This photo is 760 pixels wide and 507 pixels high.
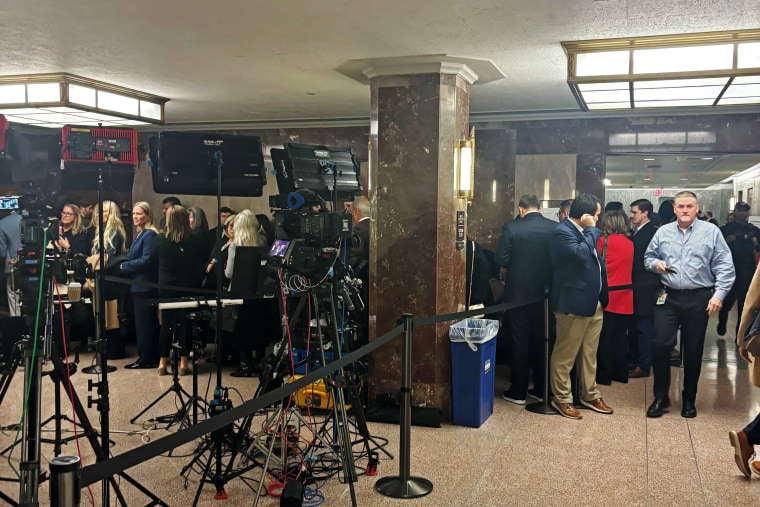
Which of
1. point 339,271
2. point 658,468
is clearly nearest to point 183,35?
point 339,271

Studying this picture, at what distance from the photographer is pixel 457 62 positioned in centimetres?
489

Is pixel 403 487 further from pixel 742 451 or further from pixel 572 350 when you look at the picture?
pixel 572 350

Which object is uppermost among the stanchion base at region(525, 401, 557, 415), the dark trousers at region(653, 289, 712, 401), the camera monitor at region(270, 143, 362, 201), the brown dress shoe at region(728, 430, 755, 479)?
the camera monitor at region(270, 143, 362, 201)

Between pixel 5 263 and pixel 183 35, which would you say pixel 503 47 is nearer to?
pixel 183 35

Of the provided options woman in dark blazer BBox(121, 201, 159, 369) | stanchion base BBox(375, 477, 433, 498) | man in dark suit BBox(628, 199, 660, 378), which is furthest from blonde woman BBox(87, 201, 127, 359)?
man in dark suit BBox(628, 199, 660, 378)

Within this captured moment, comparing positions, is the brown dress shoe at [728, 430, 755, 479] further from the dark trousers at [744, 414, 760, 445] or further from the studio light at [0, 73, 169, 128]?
the studio light at [0, 73, 169, 128]

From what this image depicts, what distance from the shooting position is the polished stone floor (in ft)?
11.9

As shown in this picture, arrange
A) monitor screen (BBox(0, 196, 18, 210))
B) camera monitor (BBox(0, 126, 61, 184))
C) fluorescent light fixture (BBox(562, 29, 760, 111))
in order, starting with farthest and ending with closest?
fluorescent light fixture (BBox(562, 29, 760, 111)) < camera monitor (BBox(0, 126, 61, 184)) < monitor screen (BBox(0, 196, 18, 210))

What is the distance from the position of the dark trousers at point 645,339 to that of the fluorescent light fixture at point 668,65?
86.7 inches

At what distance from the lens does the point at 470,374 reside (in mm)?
4895

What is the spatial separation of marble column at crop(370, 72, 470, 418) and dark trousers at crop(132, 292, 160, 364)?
2574mm

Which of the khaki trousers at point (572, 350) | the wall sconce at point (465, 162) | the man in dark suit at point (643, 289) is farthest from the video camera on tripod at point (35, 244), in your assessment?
the man in dark suit at point (643, 289)

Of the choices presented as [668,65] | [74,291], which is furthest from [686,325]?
[74,291]

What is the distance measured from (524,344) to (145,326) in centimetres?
356
